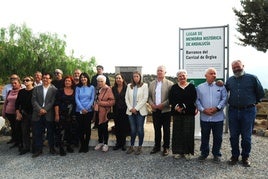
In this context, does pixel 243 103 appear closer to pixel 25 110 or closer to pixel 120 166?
pixel 120 166

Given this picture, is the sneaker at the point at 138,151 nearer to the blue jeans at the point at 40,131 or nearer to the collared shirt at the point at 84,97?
the collared shirt at the point at 84,97

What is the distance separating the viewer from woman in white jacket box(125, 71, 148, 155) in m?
7.35

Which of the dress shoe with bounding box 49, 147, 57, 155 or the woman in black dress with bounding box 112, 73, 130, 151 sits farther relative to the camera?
the woman in black dress with bounding box 112, 73, 130, 151

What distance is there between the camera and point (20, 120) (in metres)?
7.84

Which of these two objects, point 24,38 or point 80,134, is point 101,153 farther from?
point 24,38

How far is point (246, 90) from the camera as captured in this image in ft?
20.9

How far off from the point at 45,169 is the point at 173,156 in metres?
2.62

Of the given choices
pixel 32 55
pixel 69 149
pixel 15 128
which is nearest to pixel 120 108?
pixel 69 149

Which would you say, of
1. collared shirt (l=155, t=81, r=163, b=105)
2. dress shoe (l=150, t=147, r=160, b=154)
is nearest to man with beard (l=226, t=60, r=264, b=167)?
collared shirt (l=155, t=81, r=163, b=105)

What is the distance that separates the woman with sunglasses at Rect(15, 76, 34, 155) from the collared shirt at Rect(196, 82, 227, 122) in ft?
12.4

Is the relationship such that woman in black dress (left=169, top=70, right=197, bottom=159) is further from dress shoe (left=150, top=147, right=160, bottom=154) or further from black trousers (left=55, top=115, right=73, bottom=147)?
black trousers (left=55, top=115, right=73, bottom=147)

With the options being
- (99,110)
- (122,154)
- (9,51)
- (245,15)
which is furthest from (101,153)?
(9,51)

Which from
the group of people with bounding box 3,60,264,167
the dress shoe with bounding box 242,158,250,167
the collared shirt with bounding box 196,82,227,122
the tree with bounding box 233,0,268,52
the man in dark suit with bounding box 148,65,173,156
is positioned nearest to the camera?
the dress shoe with bounding box 242,158,250,167

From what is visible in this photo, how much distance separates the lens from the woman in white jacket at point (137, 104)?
7.35 meters
